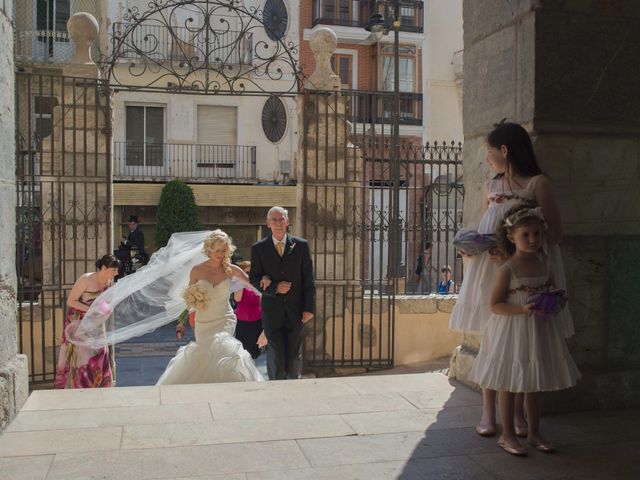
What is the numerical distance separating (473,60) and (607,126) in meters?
0.95

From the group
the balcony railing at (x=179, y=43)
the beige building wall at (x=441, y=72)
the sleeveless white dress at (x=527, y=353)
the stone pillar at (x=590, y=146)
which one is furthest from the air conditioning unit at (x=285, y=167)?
the sleeveless white dress at (x=527, y=353)

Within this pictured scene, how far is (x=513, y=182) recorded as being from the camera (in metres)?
3.56

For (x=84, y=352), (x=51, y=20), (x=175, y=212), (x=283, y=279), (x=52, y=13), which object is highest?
(x=52, y=13)

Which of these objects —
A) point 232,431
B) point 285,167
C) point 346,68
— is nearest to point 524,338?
point 232,431

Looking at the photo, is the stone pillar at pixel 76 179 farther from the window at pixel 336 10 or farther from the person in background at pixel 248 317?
the window at pixel 336 10

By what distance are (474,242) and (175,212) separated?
1497 centimetres

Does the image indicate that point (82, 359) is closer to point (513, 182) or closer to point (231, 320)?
point (231, 320)

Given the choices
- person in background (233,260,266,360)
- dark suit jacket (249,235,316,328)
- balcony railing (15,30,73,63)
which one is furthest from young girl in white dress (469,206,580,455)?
balcony railing (15,30,73,63)

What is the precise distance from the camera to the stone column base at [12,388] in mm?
3480

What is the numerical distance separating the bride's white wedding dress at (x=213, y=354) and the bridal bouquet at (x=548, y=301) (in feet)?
11.0

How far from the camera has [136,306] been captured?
22.0ft

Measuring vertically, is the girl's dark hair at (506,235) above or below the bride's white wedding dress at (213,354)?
above

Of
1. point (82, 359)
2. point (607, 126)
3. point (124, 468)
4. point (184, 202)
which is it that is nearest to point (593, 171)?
point (607, 126)

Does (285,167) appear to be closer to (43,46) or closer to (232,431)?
(43,46)
